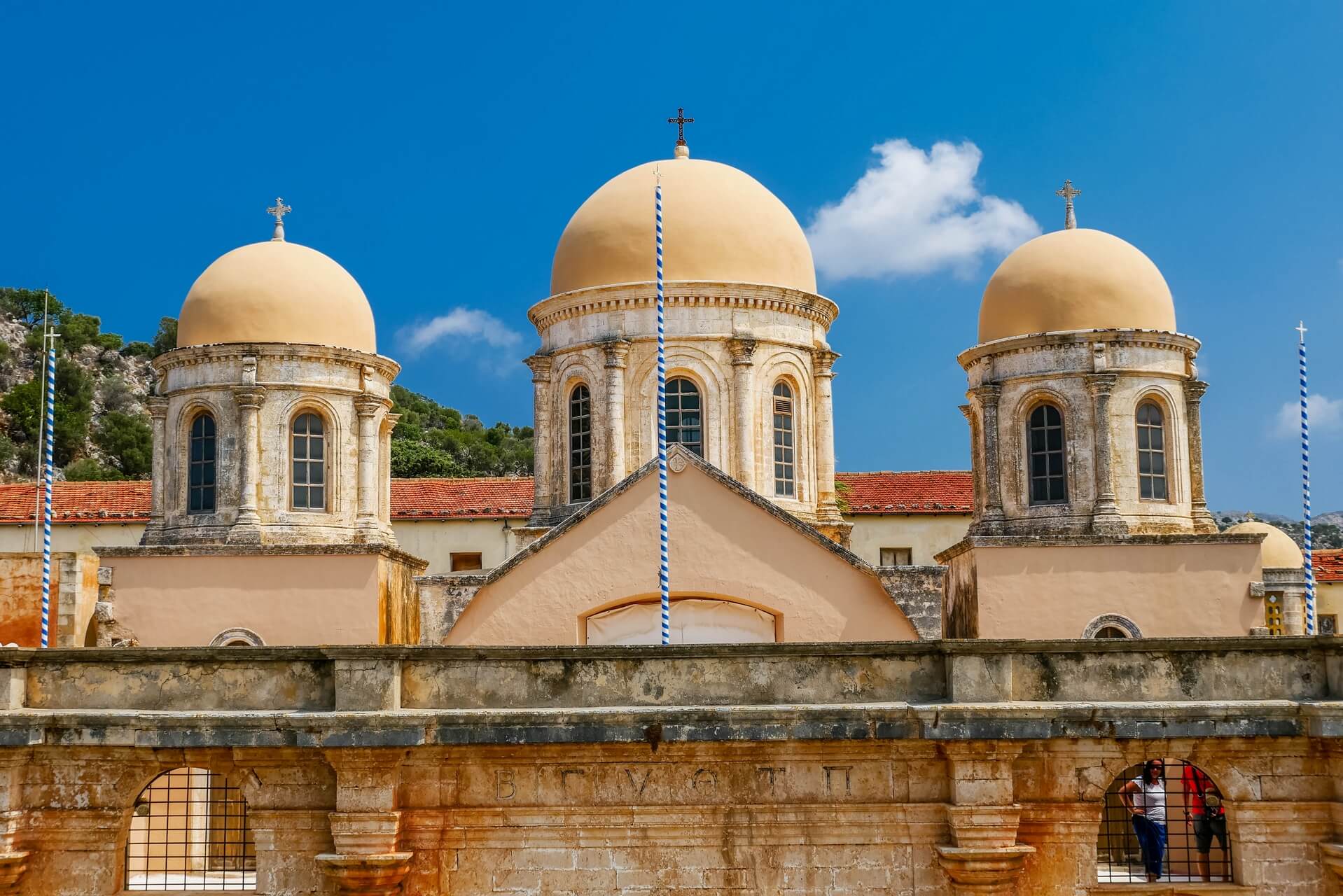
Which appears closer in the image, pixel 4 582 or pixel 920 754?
pixel 920 754

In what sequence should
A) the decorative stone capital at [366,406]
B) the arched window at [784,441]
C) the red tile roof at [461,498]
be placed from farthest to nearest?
1. the red tile roof at [461,498]
2. the arched window at [784,441]
3. the decorative stone capital at [366,406]

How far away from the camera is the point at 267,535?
2455 cm

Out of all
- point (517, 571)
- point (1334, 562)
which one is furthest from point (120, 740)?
point (1334, 562)

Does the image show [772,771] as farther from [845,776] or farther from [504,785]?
[504,785]

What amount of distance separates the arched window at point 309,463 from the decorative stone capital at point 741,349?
7108 millimetres

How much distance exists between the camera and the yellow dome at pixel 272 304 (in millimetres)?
25234

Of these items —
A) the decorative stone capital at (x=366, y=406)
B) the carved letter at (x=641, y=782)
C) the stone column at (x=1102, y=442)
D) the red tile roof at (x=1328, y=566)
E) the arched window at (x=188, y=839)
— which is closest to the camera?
the carved letter at (x=641, y=782)

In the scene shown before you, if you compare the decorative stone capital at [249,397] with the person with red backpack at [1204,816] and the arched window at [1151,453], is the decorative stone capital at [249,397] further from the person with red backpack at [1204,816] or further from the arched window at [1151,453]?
the person with red backpack at [1204,816]

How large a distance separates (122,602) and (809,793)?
14.8 meters

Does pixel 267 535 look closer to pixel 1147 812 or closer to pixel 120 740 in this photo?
pixel 120 740

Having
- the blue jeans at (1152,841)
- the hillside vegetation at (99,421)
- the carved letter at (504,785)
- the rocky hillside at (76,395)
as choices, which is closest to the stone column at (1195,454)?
the blue jeans at (1152,841)

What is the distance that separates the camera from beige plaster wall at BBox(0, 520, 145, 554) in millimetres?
36344

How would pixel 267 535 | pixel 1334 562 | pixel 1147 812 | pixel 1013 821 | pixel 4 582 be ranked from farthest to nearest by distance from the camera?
1. pixel 1334 562
2. pixel 267 535
3. pixel 4 582
4. pixel 1147 812
5. pixel 1013 821

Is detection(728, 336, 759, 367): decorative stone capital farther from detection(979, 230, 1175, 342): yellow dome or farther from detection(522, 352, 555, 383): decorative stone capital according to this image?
detection(979, 230, 1175, 342): yellow dome
